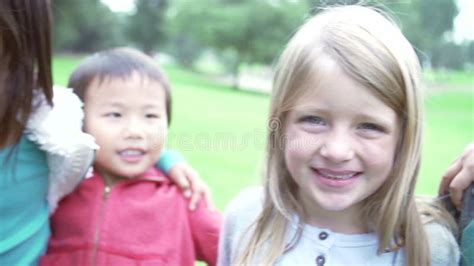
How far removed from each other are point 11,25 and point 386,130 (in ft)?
3.19

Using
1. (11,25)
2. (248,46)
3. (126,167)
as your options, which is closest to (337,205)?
(126,167)

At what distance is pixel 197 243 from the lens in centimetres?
168

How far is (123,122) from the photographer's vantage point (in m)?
1.63

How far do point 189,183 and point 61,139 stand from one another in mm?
462

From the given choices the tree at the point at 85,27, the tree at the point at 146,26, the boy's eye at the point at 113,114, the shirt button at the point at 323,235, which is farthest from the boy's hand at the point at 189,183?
the tree at the point at 146,26

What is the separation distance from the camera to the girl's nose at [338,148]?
126cm

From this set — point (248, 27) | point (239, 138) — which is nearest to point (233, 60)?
point (248, 27)

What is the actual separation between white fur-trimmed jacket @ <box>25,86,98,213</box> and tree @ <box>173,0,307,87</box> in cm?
2886

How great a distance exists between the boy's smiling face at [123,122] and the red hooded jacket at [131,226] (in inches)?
2.9

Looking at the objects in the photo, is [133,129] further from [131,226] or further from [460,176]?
[460,176]

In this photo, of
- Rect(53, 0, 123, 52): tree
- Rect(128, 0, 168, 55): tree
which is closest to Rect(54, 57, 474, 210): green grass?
Rect(53, 0, 123, 52): tree

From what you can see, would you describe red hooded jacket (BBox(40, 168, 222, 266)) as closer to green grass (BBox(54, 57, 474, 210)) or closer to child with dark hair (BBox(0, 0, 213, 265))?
child with dark hair (BBox(0, 0, 213, 265))

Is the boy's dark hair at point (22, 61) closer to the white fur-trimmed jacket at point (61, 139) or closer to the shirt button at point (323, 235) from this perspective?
the white fur-trimmed jacket at point (61, 139)

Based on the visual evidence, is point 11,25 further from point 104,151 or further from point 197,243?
point 197,243
